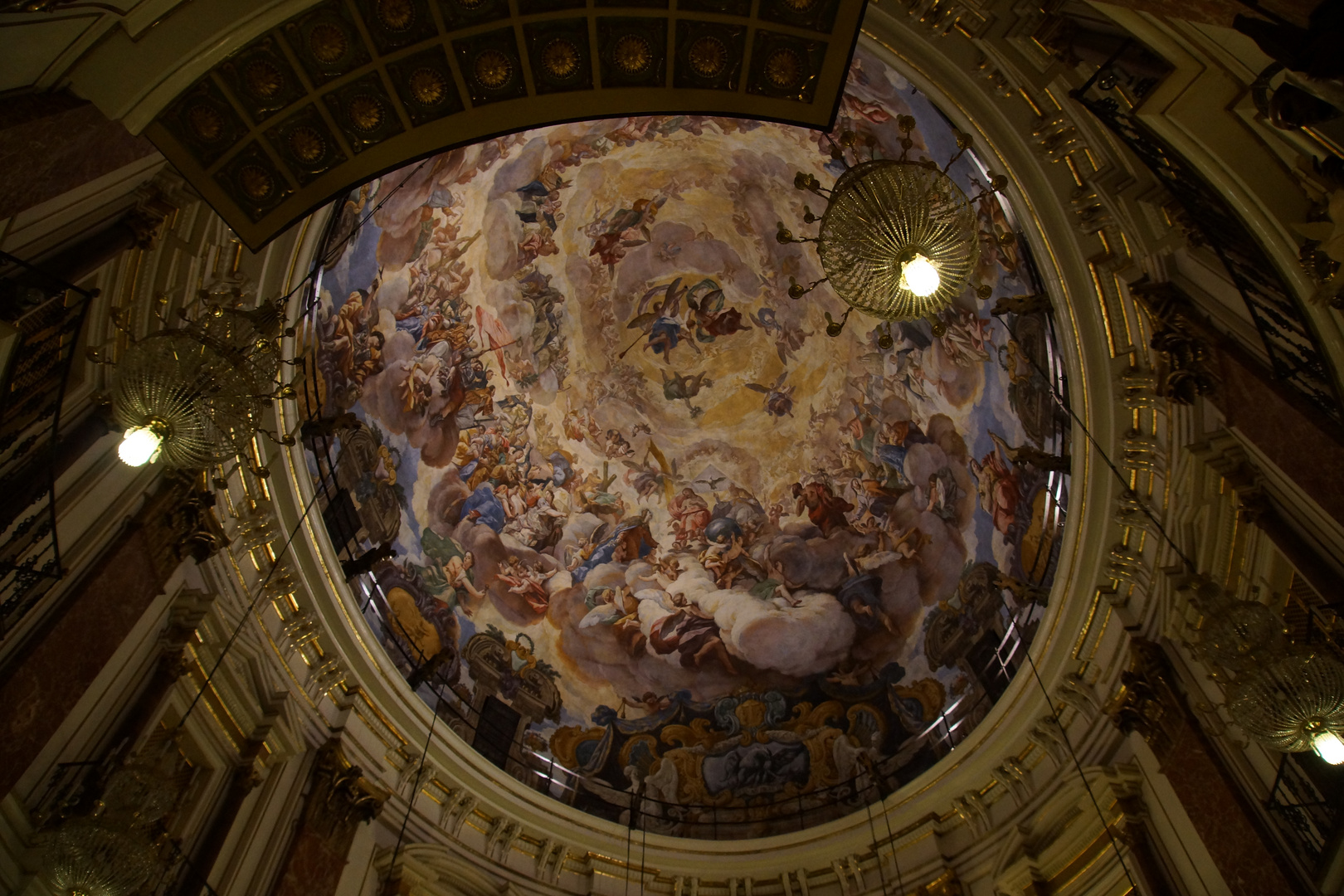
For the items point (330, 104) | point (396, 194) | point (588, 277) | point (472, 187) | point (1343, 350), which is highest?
point (588, 277)

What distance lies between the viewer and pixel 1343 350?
507cm

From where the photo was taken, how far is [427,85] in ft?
22.8

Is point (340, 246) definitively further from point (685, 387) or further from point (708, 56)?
point (685, 387)

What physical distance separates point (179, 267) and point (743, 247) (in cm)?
994

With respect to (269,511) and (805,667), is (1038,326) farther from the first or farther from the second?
(269,511)

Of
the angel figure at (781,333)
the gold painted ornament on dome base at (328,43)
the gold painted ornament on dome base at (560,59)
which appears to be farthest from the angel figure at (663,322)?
the gold painted ornament on dome base at (328,43)

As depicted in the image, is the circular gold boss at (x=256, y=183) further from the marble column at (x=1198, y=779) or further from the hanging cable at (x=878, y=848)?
the hanging cable at (x=878, y=848)

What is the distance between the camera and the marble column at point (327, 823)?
880 centimetres

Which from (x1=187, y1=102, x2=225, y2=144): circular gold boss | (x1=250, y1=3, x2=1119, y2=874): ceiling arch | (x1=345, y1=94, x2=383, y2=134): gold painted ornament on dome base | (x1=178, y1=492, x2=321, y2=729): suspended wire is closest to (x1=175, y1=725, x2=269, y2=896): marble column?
(x1=178, y1=492, x2=321, y2=729): suspended wire

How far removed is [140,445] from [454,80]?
11.3 ft

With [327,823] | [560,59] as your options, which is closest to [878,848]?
[327,823]

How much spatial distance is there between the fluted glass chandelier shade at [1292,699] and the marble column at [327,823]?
312 inches

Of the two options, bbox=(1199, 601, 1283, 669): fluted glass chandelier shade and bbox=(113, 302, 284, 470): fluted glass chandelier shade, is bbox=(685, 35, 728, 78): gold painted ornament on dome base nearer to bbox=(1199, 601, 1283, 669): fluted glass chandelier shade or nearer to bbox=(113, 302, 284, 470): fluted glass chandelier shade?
bbox=(113, 302, 284, 470): fluted glass chandelier shade

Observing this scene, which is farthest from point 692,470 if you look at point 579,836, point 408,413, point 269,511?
point 269,511
